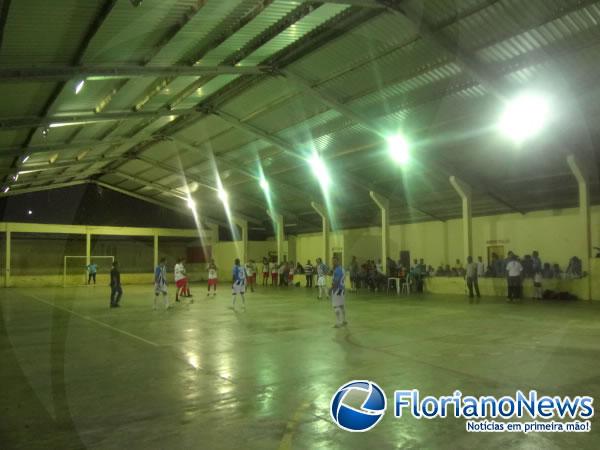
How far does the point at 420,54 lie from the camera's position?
44.3ft

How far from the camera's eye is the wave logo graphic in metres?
5.27

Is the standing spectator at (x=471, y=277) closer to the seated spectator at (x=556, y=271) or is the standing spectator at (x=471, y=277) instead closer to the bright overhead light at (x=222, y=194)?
the seated spectator at (x=556, y=271)

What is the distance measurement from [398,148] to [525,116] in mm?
5190

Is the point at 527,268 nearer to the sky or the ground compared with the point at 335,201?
nearer to the ground

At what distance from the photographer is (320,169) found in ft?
78.7

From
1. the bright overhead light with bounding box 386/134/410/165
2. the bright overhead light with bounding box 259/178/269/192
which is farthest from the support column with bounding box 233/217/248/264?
the bright overhead light with bounding box 386/134/410/165

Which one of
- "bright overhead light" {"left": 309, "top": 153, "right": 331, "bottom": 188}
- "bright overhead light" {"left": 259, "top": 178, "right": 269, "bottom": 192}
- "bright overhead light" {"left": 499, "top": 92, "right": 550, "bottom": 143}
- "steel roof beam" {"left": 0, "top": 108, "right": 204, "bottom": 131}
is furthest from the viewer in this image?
"bright overhead light" {"left": 259, "top": 178, "right": 269, "bottom": 192}

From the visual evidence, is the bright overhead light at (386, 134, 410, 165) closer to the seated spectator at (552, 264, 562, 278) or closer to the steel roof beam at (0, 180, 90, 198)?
the seated spectator at (552, 264, 562, 278)

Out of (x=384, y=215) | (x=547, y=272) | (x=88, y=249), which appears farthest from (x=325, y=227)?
(x=88, y=249)

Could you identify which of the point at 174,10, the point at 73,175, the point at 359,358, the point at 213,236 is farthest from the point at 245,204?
the point at 359,358

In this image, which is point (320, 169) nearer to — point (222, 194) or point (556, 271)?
point (222, 194)

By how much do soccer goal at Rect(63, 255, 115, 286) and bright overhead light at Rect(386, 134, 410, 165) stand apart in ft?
80.4

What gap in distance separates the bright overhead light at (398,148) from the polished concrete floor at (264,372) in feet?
23.1

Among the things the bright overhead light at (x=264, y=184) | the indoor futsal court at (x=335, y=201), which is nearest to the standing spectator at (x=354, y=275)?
the indoor futsal court at (x=335, y=201)
